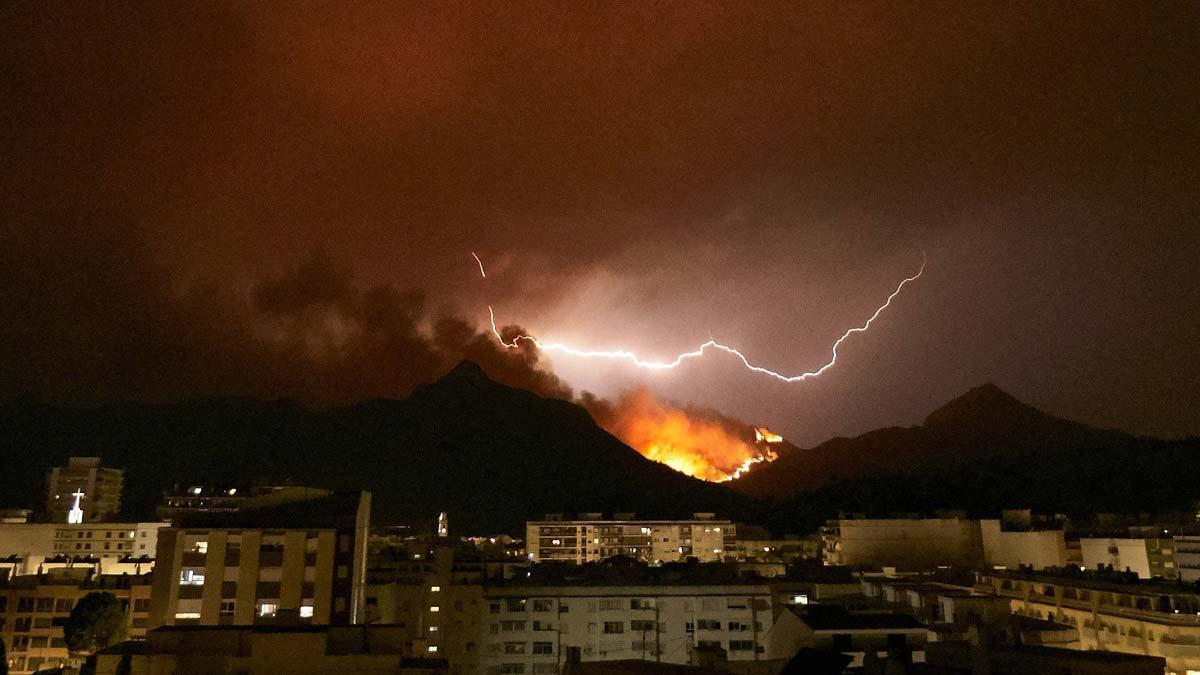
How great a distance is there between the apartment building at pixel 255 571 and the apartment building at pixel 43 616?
8192 millimetres

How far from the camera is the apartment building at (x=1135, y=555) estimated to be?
50.5m

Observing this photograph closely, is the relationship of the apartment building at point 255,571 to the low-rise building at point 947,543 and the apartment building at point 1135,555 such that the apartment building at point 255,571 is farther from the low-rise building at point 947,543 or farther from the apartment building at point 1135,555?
the apartment building at point 1135,555

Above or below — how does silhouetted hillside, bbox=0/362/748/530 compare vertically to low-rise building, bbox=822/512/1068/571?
above

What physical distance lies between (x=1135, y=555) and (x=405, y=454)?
114166mm

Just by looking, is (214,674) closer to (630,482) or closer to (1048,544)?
(1048,544)

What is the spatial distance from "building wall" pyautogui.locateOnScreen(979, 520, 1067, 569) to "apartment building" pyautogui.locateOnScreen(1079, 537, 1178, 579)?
5.75 ft

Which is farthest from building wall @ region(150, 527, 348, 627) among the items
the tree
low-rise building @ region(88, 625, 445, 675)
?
low-rise building @ region(88, 625, 445, 675)

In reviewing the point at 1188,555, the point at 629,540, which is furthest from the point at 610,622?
the point at 629,540

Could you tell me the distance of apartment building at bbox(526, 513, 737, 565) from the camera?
75.6 m

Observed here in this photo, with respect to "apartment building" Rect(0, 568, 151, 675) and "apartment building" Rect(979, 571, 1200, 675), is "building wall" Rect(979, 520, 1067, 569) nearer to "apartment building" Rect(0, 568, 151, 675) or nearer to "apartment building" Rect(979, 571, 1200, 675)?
"apartment building" Rect(979, 571, 1200, 675)

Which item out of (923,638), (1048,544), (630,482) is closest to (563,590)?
(923,638)

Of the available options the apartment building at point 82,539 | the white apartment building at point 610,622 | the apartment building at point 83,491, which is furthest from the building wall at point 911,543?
the apartment building at point 83,491

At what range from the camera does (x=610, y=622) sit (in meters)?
40.1

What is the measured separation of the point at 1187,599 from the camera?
1204 inches
